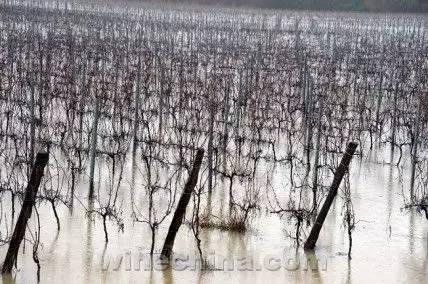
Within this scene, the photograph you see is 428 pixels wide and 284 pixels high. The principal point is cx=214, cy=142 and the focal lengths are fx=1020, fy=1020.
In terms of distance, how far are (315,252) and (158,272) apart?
8.62 feet

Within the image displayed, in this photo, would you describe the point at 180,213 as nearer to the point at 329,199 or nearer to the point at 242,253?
the point at 242,253

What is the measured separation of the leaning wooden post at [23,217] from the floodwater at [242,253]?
9.2 inches

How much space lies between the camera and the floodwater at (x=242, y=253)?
14227 mm

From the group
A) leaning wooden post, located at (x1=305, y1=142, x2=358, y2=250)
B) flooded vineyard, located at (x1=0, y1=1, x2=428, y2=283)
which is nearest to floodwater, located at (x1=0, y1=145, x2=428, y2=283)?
flooded vineyard, located at (x1=0, y1=1, x2=428, y2=283)

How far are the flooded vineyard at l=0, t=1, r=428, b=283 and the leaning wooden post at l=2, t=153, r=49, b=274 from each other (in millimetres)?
25

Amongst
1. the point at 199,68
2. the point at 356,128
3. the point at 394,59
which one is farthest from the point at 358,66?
the point at 356,128

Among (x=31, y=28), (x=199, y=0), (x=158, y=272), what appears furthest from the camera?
(x=199, y=0)

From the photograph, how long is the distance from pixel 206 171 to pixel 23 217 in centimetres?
694

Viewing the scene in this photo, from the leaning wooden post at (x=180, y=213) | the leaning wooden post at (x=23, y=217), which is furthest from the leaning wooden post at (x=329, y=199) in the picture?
the leaning wooden post at (x=23, y=217)

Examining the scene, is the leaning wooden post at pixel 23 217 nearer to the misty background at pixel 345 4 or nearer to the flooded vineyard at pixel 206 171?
the flooded vineyard at pixel 206 171

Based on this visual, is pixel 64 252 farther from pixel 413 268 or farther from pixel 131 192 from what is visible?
pixel 413 268

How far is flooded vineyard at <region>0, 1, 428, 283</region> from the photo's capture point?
14.8 metres

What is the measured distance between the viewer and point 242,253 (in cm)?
1535

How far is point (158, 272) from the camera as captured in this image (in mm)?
14266
